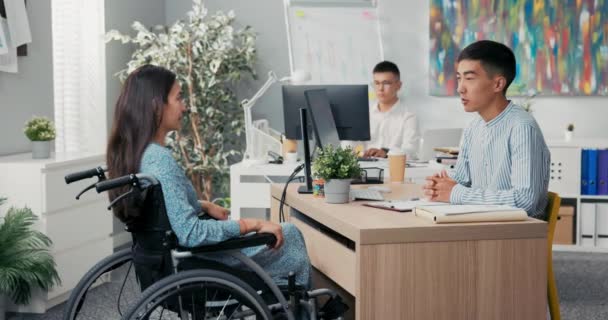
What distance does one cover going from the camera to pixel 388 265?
7.64 ft

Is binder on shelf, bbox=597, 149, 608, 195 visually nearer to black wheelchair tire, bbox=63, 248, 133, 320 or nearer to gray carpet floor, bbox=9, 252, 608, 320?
gray carpet floor, bbox=9, 252, 608, 320

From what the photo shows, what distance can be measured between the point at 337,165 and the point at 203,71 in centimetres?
293

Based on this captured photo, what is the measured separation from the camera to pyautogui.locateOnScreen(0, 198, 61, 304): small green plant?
3619 mm

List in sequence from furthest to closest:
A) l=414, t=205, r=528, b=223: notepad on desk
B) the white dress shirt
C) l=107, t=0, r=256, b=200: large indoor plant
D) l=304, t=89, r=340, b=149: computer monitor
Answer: l=107, t=0, r=256, b=200: large indoor plant, the white dress shirt, l=304, t=89, r=340, b=149: computer monitor, l=414, t=205, r=528, b=223: notepad on desk

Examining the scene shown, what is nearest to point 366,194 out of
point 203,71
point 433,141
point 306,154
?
point 306,154

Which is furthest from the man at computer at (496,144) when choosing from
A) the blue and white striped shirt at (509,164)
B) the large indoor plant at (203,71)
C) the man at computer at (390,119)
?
the large indoor plant at (203,71)

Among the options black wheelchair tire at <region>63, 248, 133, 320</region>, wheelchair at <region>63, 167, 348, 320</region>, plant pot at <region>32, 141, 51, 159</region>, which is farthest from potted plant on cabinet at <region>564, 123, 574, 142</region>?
black wheelchair tire at <region>63, 248, 133, 320</region>

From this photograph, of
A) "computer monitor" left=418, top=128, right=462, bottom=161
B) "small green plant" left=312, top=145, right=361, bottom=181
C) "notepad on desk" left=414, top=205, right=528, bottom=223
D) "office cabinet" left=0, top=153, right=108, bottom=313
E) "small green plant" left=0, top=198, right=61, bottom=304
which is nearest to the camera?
"notepad on desk" left=414, top=205, right=528, bottom=223

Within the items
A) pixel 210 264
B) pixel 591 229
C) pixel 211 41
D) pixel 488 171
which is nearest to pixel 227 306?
pixel 210 264

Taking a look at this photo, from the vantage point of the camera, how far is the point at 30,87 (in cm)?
440

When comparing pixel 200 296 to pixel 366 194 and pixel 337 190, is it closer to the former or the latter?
pixel 337 190

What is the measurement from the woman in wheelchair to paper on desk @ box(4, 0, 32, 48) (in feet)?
5.92

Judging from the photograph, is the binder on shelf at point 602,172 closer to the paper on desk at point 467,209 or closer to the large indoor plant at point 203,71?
the large indoor plant at point 203,71

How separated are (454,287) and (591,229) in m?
3.64
